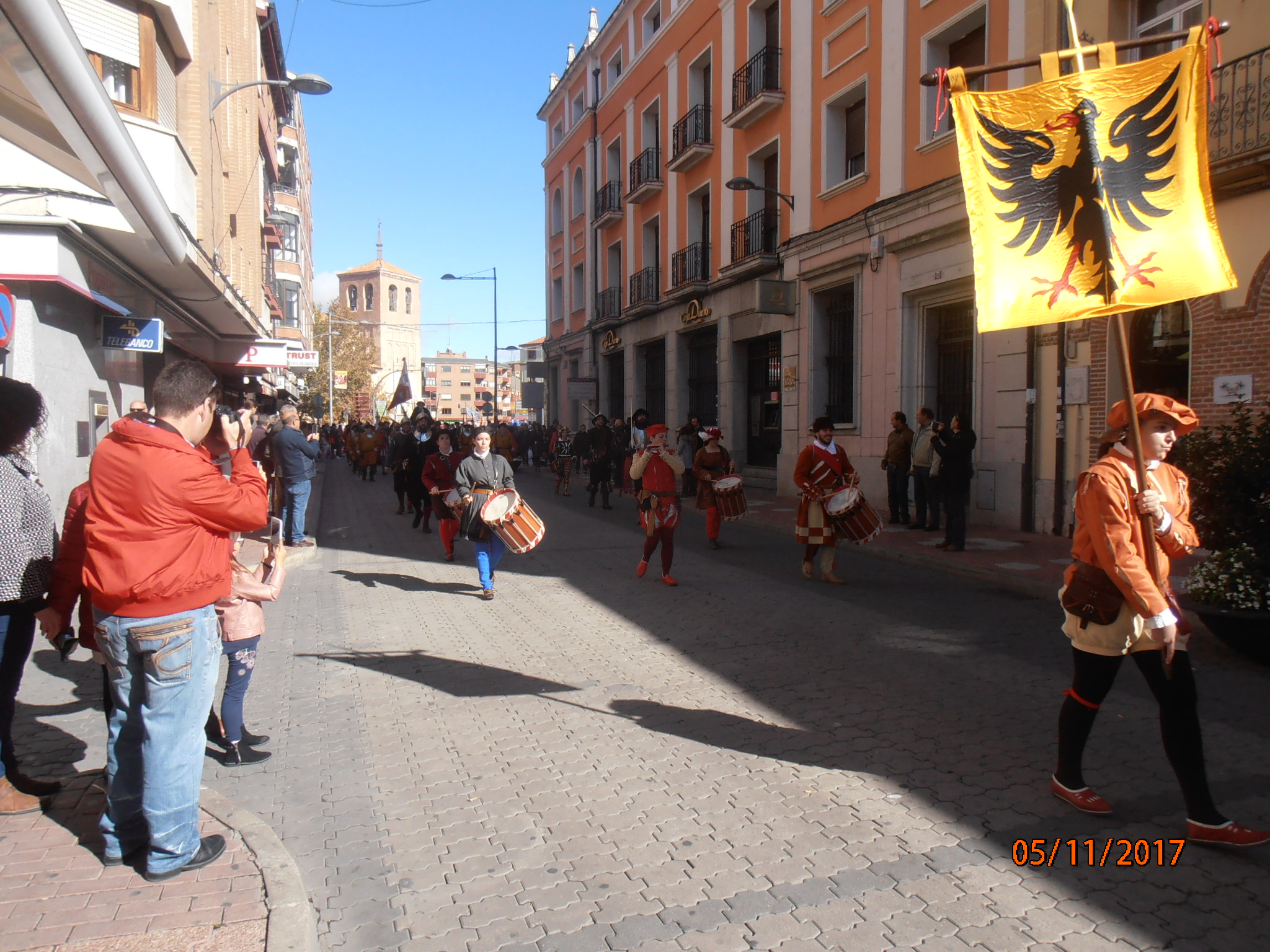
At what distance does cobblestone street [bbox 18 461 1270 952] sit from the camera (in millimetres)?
3016

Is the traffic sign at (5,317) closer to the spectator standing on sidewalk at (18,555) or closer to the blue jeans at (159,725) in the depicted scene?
the spectator standing on sidewalk at (18,555)

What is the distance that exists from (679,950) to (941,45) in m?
16.5

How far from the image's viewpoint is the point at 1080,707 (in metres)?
Result: 3.71

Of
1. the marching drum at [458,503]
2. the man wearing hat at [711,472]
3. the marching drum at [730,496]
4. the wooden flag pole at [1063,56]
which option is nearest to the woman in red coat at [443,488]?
the marching drum at [458,503]

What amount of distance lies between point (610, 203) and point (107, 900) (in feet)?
99.1

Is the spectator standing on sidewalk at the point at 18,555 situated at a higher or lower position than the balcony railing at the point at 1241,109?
lower

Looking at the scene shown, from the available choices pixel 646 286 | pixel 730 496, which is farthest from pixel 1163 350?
pixel 646 286

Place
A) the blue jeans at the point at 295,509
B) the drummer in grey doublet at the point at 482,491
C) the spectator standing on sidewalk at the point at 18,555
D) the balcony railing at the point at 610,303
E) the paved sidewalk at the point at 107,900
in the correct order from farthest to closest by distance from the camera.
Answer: the balcony railing at the point at 610,303, the blue jeans at the point at 295,509, the drummer in grey doublet at the point at 482,491, the spectator standing on sidewalk at the point at 18,555, the paved sidewalk at the point at 107,900

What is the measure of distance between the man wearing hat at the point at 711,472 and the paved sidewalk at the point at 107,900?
8803 mm

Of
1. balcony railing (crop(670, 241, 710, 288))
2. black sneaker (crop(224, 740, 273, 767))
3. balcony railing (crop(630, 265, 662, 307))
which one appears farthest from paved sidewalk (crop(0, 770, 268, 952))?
balcony railing (crop(630, 265, 662, 307))

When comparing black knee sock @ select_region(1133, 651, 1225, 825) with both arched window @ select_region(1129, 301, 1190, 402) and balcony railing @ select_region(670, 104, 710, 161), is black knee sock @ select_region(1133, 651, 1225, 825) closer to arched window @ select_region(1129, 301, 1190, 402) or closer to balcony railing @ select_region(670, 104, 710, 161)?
arched window @ select_region(1129, 301, 1190, 402)

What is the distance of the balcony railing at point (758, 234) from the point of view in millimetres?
21234

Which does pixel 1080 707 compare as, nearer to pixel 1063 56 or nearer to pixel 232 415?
pixel 1063 56
